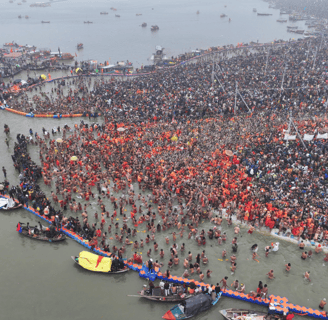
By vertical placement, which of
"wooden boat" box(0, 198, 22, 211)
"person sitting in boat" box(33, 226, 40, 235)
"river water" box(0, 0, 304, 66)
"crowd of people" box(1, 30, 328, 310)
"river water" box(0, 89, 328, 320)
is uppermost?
"river water" box(0, 0, 304, 66)

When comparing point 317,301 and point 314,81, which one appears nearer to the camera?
A: point 317,301

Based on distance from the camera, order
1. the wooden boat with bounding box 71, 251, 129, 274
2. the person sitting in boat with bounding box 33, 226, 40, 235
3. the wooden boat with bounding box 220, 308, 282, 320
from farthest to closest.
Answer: the person sitting in boat with bounding box 33, 226, 40, 235
the wooden boat with bounding box 71, 251, 129, 274
the wooden boat with bounding box 220, 308, 282, 320

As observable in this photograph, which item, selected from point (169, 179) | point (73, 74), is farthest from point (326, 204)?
point (73, 74)

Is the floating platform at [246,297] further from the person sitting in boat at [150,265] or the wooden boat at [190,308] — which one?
the wooden boat at [190,308]

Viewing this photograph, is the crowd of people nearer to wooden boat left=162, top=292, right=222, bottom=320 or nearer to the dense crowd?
the dense crowd

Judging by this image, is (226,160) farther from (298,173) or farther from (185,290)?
(185,290)

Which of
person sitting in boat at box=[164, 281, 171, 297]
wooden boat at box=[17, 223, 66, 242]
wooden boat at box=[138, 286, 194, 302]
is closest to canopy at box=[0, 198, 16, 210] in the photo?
wooden boat at box=[17, 223, 66, 242]

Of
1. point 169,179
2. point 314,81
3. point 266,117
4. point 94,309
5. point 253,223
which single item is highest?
point 314,81

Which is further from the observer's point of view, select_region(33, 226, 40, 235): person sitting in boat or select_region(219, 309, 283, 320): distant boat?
select_region(33, 226, 40, 235): person sitting in boat

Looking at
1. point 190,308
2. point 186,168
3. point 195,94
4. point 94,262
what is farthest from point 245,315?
point 195,94
